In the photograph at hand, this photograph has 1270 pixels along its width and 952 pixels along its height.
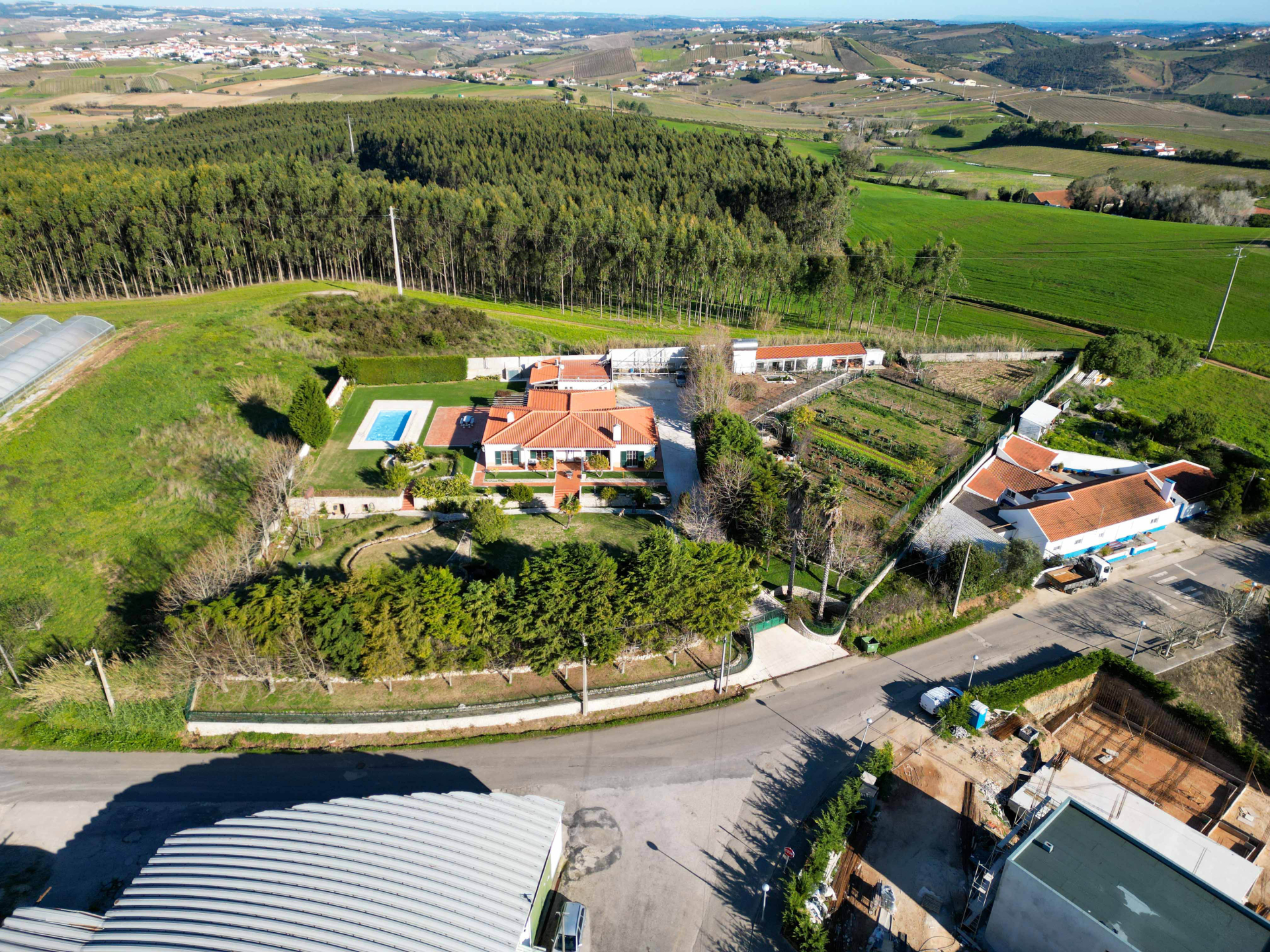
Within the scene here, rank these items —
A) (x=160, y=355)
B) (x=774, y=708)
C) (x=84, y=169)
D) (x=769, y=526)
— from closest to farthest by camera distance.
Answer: (x=774, y=708) < (x=769, y=526) < (x=160, y=355) < (x=84, y=169)

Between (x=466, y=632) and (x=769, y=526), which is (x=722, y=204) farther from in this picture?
(x=466, y=632)

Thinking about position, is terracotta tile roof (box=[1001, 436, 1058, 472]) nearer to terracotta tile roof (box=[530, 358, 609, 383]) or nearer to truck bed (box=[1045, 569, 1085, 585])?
truck bed (box=[1045, 569, 1085, 585])

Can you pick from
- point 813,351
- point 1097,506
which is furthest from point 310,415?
point 1097,506

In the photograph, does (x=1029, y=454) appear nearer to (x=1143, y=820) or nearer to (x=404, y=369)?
(x=1143, y=820)

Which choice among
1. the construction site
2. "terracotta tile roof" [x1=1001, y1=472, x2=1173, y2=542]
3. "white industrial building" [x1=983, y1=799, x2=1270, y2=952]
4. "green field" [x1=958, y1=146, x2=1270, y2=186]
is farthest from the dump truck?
"green field" [x1=958, y1=146, x2=1270, y2=186]

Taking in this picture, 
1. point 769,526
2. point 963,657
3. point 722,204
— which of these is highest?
point 722,204

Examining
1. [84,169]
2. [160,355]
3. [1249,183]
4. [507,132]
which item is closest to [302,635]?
[160,355]

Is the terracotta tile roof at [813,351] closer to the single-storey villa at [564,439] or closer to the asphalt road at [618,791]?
the single-storey villa at [564,439]
